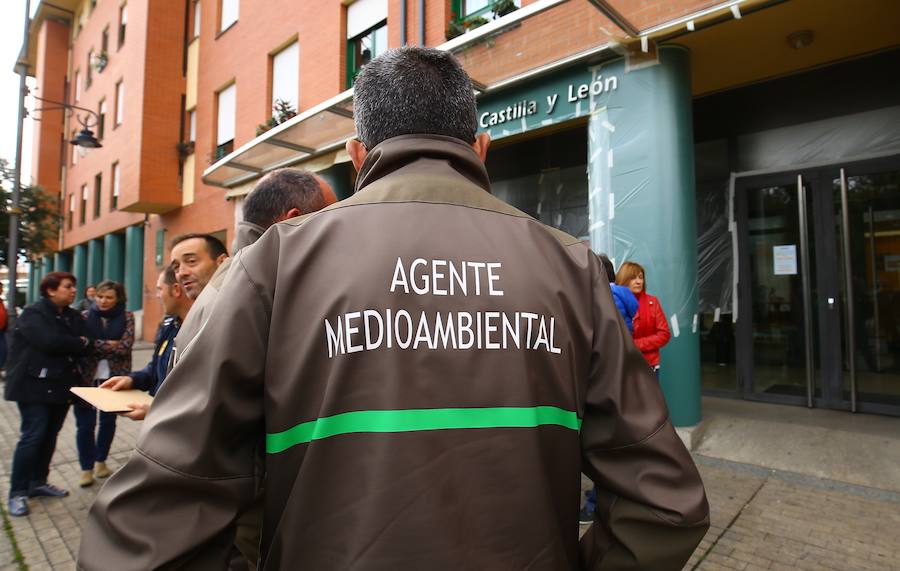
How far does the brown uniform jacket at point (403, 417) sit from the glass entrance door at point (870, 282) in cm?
620

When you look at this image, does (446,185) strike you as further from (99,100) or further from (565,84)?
(99,100)

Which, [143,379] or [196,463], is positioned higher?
[196,463]

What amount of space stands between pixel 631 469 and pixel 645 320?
130 inches

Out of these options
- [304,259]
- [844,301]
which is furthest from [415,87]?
[844,301]

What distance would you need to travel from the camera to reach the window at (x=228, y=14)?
43.6 feet

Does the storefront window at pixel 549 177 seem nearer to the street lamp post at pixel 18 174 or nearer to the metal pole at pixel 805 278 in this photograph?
the metal pole at pixel 805 278

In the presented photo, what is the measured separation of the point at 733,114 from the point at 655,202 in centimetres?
253

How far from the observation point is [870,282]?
5805mm

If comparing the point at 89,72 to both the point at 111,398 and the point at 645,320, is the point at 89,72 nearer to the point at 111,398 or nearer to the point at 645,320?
the point at 111,398

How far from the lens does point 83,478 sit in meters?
4.55

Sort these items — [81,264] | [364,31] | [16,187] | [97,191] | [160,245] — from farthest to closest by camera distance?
[81,264] < [97,191] < [160,245] < [16,187] < [364,31]

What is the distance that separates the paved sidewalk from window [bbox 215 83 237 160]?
10.3 meters

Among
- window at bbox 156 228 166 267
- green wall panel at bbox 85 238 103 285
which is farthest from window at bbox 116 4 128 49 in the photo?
window at bbox 156 228 166 267

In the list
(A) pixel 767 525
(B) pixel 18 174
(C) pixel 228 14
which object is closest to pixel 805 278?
(A) pixel 767 525
